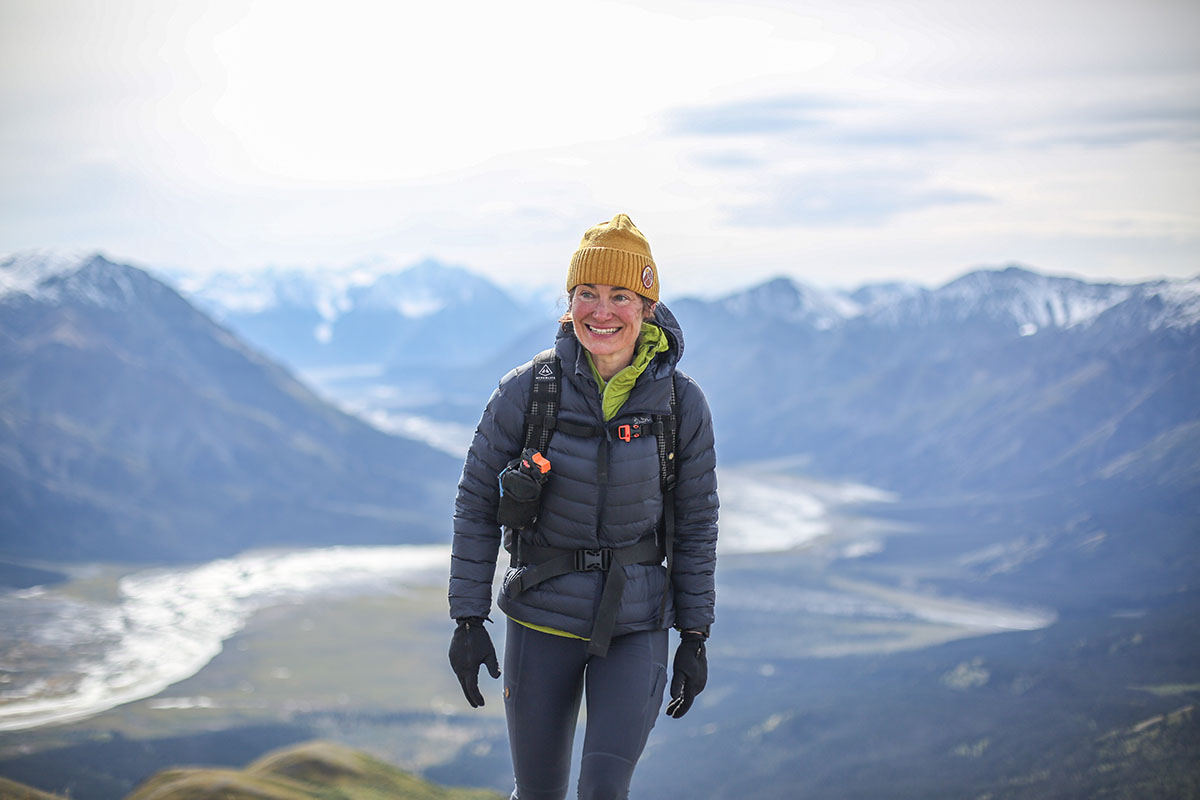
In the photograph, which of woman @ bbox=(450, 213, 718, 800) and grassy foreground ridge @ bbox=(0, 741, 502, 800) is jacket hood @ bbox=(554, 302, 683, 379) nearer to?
woman @ bbox=(450, 213, 718, 800)

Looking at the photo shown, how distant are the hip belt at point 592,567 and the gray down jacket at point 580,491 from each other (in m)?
0.05

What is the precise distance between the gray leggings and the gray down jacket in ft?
0.60


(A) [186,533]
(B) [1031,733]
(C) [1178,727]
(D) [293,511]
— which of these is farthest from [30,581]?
(C) [1178,727]

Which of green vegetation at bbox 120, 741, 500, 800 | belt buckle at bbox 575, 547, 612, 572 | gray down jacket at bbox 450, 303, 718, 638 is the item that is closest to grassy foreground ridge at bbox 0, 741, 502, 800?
green vegetation at bbox 120, 741, 500, 800

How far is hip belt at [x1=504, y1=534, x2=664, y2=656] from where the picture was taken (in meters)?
7.34

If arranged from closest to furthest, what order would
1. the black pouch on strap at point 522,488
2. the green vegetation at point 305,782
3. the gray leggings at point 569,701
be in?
the black pouch on strap at point 522,488 → the gray leggings at point 569,701 → the green vegetation at point 305,782

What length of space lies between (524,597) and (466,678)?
2.13ft

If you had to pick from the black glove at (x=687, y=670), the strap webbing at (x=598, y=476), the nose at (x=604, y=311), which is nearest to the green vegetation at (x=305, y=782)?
the black glove at (x=687, y=670)

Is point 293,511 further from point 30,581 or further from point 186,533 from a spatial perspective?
point 30,581

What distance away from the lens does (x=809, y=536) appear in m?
187

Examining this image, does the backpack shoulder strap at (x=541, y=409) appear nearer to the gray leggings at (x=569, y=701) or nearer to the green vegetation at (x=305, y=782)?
the gray leggings at (x=569, y=701)

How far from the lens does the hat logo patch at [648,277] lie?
24.8 feet

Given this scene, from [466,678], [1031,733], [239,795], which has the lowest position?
[1031,733]

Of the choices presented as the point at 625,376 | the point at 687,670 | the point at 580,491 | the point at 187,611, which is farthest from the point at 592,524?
the point at 187,611
